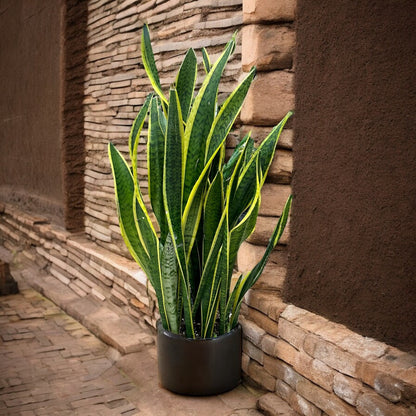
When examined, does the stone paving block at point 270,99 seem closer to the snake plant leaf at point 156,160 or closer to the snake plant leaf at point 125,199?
the snake plant leaf at point 156,160

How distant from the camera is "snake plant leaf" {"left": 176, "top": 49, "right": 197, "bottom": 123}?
283 cm

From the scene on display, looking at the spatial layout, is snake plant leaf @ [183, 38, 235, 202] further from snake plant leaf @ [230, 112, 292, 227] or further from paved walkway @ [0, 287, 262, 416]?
paved walkway @ [0, 287, 262, 416]

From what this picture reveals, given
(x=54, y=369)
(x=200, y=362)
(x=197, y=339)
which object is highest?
(x=197, y=339)

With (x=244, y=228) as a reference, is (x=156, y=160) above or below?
above

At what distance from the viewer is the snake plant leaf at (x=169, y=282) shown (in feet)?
8.98

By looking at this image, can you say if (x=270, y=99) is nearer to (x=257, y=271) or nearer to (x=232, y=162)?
(x=232, y=162)

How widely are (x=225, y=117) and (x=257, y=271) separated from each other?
72 centimetres

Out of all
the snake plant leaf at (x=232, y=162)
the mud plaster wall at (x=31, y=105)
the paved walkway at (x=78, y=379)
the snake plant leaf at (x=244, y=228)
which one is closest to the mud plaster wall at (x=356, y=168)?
the snake plant leaf at (x=244, y=228)

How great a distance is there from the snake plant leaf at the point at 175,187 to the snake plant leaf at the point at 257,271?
0.79 ft

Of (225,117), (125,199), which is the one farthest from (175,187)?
(225,117)

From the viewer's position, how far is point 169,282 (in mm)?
2791

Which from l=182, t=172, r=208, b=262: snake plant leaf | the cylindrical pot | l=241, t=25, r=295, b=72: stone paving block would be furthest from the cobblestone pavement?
l=241, t=25, r=295, b=72: stone paving block

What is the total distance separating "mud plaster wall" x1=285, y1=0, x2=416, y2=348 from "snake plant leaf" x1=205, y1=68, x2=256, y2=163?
9.6 inches

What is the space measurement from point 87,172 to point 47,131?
2.85 ft
